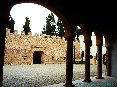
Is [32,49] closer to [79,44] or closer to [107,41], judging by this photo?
[79,44]

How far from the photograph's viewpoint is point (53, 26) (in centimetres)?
4684

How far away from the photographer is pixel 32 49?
103 ft

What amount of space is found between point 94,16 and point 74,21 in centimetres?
139

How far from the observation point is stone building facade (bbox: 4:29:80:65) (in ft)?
95.2

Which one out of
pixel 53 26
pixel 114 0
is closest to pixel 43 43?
pixel 53 26

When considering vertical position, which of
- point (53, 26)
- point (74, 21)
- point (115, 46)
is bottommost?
point (115, 46)

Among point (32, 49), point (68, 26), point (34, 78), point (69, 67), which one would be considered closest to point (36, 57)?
point (32, 49)

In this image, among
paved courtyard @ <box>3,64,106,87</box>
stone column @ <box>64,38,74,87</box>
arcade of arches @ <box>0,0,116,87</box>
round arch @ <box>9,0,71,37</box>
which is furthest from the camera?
paved courtyard @ <box>3,64,106,87</box>

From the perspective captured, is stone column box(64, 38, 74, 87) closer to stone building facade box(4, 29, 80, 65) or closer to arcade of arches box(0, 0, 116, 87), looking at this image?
arcade of arches box(0, 0, 116, 87)

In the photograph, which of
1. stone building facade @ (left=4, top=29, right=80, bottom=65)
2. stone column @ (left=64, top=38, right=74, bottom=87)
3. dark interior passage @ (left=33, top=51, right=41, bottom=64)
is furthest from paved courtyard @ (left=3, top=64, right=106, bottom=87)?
dark interior passage @ (left=33, top=51, right=41, bottom=64)

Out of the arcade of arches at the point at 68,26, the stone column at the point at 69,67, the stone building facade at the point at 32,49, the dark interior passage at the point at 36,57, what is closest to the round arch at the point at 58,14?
the arcade of arches at the point at 68,26

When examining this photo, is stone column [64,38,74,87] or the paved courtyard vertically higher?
stone column [64,38,74,87]

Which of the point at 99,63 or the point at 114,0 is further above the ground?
the point at 114,0

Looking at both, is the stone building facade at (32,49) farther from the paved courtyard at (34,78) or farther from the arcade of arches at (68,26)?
the arcade of arches at (68,26)
